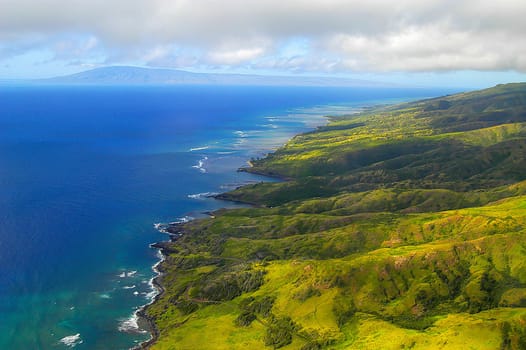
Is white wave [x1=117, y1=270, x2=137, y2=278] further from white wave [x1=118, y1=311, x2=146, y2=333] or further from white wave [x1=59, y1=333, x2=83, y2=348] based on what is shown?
white wave [x1=59, y1=333, x2=83, y2=348]

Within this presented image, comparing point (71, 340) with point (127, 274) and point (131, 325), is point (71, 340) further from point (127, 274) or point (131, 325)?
point (127, 274)

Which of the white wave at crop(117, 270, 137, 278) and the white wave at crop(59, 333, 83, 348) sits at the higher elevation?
the white wave at crop(117, 270, 137, 278)

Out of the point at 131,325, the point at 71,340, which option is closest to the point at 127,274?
the point at 131,325

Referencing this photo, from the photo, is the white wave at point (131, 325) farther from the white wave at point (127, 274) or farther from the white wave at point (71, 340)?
the white wave at point (127, 274)

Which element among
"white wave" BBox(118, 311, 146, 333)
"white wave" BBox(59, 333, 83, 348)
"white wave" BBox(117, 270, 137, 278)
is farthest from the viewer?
"white wave" BBox(117, 270, 137, 278)

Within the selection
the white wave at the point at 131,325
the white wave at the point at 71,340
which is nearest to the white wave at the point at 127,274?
the white wave at the point at 131,325

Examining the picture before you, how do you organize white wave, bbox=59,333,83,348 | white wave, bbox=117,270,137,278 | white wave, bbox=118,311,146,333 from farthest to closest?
white wave, bbox=117,270,137,278 < white wave, bbox=118,311,146,333 < white wave, bbox=59,333,83,348

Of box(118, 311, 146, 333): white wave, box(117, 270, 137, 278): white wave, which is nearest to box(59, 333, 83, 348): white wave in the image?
box(118, 311, 146, 333): white wave
